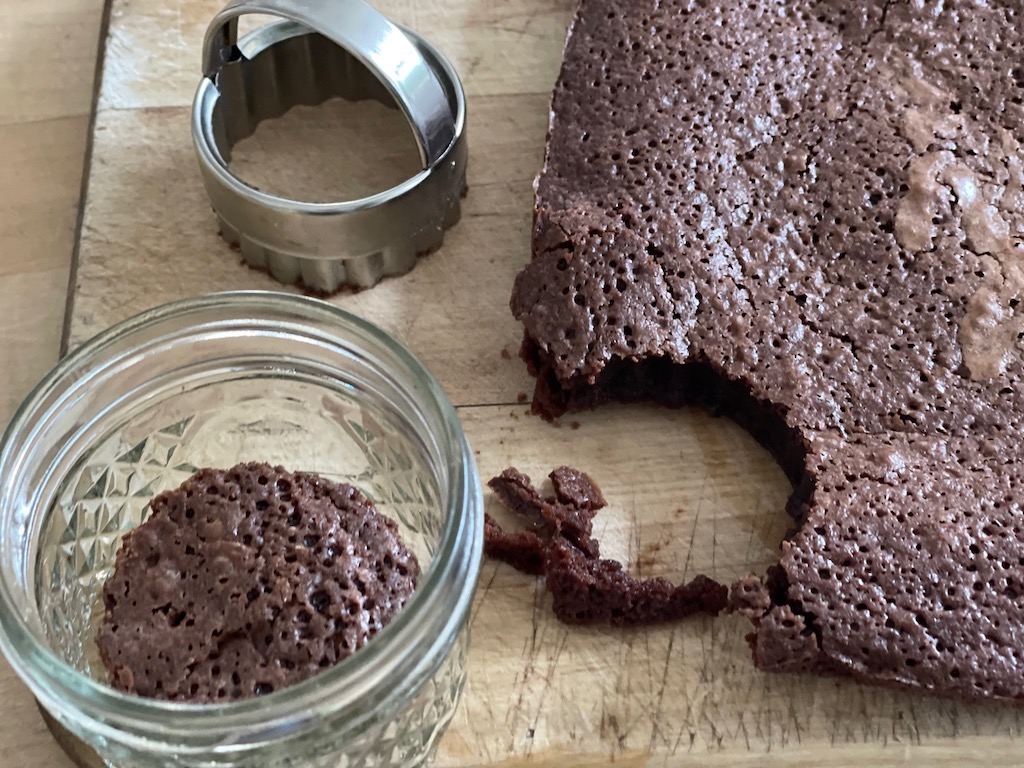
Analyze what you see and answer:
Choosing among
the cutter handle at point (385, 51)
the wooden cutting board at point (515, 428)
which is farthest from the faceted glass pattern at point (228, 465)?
the cutter handle at point (385, 51)

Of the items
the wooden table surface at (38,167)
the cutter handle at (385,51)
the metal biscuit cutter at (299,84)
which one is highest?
the cutter handle at (385,51)

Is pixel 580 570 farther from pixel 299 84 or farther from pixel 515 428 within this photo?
pixel 299 84

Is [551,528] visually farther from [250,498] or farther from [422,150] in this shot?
[422,150]

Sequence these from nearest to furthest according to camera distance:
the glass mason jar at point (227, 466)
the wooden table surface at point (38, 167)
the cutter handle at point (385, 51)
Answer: the glass mason jar at point (227, 466), the cutter handle at point (385, 51), the wooden table surface at point (38, 167)

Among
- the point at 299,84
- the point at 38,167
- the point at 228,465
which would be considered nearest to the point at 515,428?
the point at 228,465

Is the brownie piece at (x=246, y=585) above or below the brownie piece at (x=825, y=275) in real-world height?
below

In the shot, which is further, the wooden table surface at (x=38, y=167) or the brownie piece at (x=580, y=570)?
the wooden table surface at (x=38, y=167)

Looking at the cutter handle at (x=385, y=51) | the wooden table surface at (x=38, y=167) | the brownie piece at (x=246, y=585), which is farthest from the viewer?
the wooden table surface at (x=38, y=167)

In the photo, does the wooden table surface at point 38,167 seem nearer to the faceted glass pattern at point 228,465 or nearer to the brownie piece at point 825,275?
the faceted glass pattern at point 228,465
